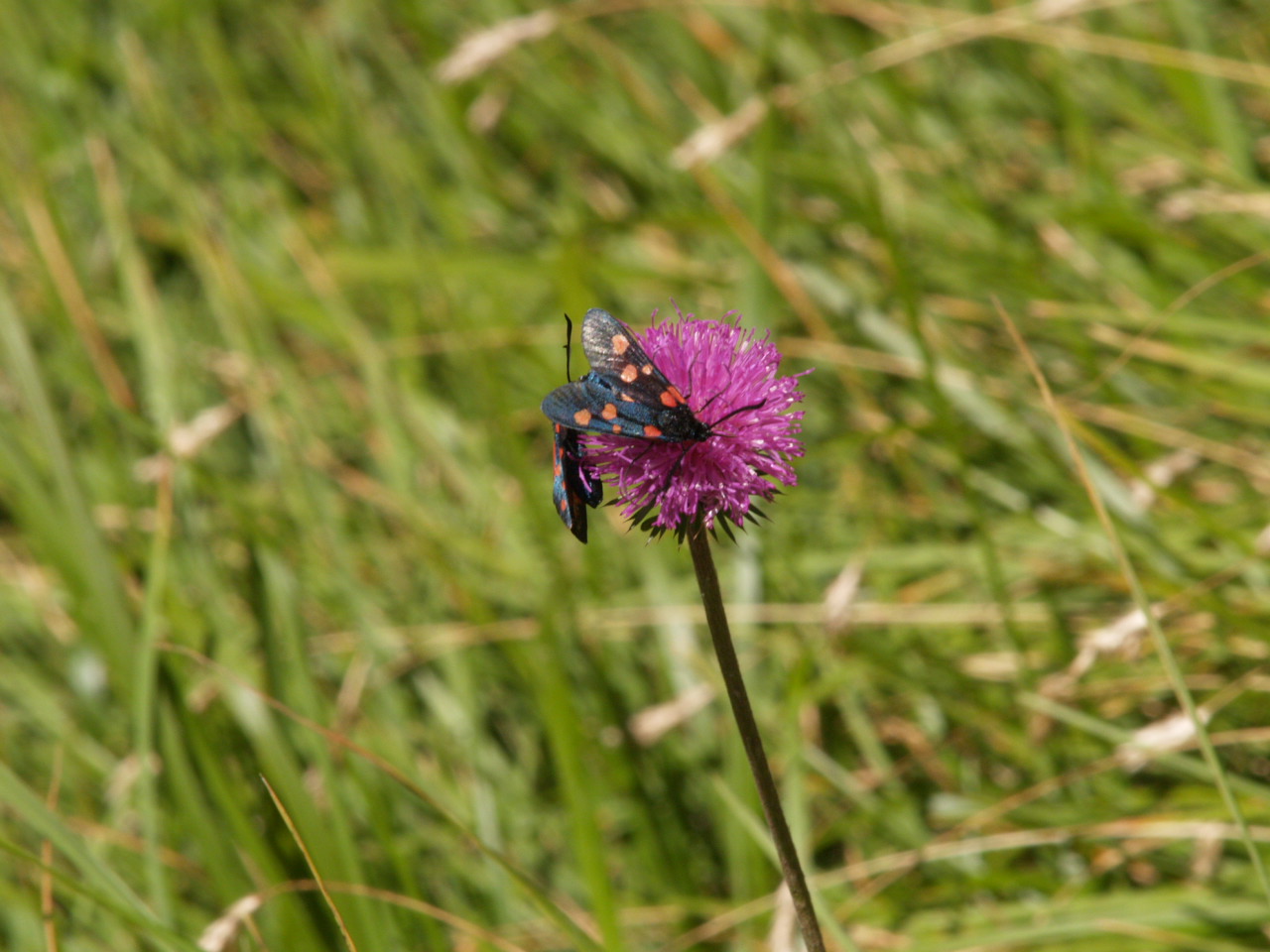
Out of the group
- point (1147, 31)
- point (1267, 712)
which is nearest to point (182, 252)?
point (1147, 31)

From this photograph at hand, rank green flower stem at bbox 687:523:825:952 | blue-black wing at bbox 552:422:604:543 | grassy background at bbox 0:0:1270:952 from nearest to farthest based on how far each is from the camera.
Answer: green flower stem at bbox 687:523:825:952 < blue-black wing at bbox 552:422:604:543 < grassy background at bbox 0:0:1270:952

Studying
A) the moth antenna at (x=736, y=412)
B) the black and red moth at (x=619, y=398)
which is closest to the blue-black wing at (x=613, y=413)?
the black and red moth at (x=619, y=398)

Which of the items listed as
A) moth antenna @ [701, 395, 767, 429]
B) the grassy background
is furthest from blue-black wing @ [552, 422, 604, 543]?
the grassy background

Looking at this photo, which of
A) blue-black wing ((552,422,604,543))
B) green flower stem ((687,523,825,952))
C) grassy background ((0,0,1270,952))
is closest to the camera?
green flower stem ((687,523,825,952))

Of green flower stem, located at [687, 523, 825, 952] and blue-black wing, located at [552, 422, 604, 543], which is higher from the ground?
blue-black wing, located at [552, 422, 604, 543]

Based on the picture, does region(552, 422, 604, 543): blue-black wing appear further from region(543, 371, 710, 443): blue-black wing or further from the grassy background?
the grassy background

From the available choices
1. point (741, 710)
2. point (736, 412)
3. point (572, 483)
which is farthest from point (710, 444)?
point (741, 710)

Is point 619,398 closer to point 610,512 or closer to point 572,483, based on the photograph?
point 572,483

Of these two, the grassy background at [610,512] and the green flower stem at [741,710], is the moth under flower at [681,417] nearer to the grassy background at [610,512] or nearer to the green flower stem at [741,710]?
the green flower stem at [741,710]

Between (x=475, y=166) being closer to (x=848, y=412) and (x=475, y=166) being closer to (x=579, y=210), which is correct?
(x=579, y=210)
